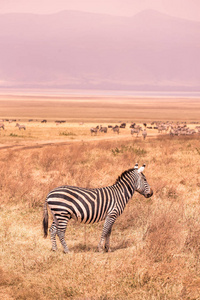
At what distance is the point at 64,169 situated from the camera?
55.4 feet

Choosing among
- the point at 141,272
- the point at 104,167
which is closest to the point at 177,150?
the point at 104,167

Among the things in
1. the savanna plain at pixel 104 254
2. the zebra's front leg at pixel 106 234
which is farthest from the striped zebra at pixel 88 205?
the savanna plain at pixel 104 254

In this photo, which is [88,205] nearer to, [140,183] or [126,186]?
[126,186]

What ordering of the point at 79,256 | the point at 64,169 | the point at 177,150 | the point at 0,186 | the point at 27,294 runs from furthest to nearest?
the point at 177,150
the point at 64,169
the point at 0,186
the point at 79,256
the point at 27,294

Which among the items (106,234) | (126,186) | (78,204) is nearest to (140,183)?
(126,186)

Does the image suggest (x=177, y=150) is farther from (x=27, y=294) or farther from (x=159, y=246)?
(x=27, y=294)

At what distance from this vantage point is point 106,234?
786cm

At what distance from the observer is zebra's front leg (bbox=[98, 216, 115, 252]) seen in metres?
7.76

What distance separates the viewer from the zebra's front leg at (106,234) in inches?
305

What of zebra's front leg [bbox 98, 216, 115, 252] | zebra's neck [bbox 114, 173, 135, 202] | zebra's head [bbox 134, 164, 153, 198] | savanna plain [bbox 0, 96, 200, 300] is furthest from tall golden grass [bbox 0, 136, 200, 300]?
zebra's neck [bbox 114, 173, 135, 202]

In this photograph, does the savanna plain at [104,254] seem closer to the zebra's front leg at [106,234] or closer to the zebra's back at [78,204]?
the zebra's front leg at [106,234]

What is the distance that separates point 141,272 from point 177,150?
1892cm

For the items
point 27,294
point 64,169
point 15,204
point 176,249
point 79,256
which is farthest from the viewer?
point 64,169

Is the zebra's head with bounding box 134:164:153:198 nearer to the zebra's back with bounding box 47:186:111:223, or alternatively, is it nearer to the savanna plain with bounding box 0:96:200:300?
the savanna plain with bounding box 0:96:200:300
